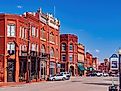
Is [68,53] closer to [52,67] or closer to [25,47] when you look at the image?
[52,67]

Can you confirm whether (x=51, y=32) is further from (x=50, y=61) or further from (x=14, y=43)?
(x=14, y=43)

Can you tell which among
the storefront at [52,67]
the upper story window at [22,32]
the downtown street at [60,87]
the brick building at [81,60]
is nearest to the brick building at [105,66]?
the downtown street at [60,87]

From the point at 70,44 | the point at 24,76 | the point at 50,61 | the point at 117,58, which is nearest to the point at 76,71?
the point at 70,44

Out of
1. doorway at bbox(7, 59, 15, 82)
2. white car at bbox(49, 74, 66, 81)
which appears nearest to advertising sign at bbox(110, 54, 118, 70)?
doorway at bbox(7, 59, 15, 82)

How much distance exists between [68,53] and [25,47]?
34.3m

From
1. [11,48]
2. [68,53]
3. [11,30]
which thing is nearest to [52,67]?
[68,53]

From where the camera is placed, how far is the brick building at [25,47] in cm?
6238

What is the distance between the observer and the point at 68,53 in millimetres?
100188

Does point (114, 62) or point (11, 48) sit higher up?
point (11, 48)

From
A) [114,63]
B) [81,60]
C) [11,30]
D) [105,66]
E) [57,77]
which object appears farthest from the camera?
[81,60]

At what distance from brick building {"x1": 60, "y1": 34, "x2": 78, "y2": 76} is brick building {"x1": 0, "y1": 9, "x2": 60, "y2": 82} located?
20451 millimetres

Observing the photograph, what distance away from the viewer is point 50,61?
263 ft

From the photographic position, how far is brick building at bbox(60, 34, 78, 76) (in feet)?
327

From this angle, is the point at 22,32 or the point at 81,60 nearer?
the point at 22,32
